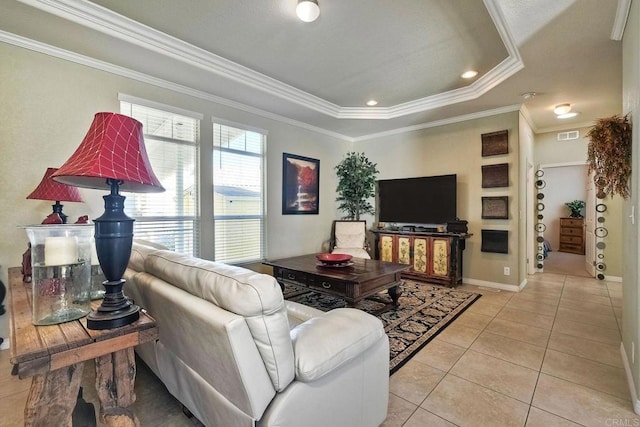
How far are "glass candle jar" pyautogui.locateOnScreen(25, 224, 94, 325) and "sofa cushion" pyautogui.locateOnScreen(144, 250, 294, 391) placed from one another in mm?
472

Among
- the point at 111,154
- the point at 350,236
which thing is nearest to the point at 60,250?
the point at 111,154

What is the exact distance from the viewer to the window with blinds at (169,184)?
127 inches

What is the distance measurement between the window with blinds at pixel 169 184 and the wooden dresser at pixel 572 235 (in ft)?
29.6

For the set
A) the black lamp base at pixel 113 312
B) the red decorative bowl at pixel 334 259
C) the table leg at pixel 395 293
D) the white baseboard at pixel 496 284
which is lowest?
the white baseboard at pixel 496 284

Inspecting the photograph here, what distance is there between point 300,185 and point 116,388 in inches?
157

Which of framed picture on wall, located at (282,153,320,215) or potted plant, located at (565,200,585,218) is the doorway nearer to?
potted plant, located at (565,200,585,218)

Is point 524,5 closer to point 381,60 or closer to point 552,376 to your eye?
point 381,60

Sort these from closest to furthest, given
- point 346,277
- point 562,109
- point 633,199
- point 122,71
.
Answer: point 633,199
point 346,277
point 122,71
point 562,109

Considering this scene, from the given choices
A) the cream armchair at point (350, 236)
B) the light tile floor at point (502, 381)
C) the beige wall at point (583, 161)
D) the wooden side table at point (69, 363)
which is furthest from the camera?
the cream armchair at point (350, 236)

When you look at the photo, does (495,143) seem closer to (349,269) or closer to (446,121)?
(446,121)

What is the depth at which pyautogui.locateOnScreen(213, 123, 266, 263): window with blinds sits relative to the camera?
3904mm

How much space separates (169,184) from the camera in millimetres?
A: 3424

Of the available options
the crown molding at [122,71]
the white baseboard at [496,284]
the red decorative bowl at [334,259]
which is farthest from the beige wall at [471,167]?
the red decorative bowl at [334,259]

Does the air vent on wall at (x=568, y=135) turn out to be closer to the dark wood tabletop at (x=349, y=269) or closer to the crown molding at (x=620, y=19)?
the crown molding at (x=620, y=19)
